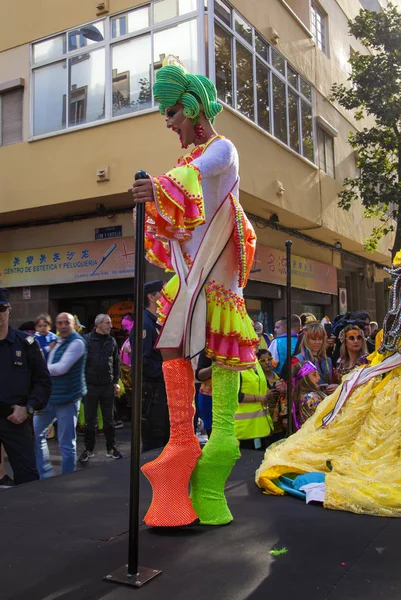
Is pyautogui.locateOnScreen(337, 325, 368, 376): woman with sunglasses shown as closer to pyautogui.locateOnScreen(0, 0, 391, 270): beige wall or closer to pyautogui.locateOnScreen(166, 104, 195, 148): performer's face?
pyautogui.locateOnScreen(166, 104, 195, 148): performer's face

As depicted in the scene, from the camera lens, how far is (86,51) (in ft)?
31.5

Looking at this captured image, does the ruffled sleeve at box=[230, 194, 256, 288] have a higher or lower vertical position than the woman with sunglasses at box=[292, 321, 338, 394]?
higher

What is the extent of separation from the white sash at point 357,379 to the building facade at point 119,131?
623cm

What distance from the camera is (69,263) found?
1054 cm

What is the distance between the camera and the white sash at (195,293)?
2.40 meters

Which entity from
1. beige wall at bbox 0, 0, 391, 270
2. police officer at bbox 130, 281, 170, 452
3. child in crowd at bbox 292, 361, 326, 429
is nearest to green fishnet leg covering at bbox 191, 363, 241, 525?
child in crowd at bbox 292, 361, 326, 429

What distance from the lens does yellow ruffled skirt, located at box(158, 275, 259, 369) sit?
2418 millimetres

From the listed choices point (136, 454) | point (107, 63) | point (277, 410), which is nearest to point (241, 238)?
point (136, 454)

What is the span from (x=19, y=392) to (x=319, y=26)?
1311 centimetres

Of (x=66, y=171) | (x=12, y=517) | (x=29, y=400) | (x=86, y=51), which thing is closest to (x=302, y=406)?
(x=29, y=400)

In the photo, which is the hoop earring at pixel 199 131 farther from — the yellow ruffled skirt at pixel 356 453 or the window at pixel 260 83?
the window at pixel 260 83

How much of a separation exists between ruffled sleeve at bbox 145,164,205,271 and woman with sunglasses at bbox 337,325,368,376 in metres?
2.51

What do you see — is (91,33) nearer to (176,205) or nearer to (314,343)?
(314,343)

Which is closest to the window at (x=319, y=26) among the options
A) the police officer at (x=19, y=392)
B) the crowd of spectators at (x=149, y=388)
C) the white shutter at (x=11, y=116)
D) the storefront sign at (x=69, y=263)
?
the white shutter at (x=11, y=116)
